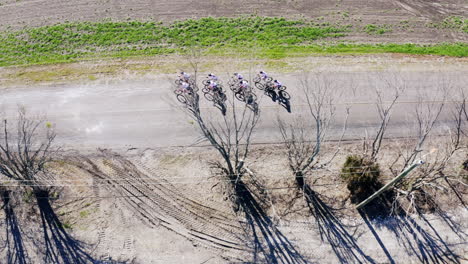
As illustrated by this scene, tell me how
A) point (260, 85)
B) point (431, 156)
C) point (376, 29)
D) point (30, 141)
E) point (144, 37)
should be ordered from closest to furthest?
point (431, 156) → point (30, 141) → point (260, 85) → point (144, 37) → point (376, 29)

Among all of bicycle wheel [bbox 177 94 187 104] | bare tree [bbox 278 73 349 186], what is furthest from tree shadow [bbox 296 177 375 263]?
bicycle wheel [bbox 177 94 187 104]

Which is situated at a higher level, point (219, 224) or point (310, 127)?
point (310, 127)

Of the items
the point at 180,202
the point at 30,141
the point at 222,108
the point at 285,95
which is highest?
the point at 285,95

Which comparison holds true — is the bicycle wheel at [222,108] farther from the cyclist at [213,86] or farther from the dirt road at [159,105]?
the cyclist at [213,86]

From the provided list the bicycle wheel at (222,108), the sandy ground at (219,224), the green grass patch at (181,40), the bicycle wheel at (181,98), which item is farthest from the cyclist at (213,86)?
the sandy ground at (219,224)

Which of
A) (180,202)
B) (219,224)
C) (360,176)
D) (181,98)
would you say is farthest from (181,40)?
(360,176)

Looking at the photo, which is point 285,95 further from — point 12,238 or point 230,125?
point 12,238

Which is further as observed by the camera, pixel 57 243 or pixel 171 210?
pixel 171 210
